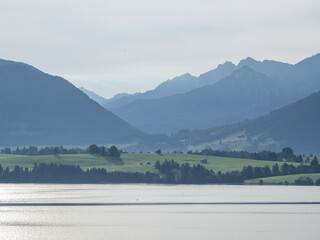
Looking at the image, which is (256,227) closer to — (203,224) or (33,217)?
(203,224)

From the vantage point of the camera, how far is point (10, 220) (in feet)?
625

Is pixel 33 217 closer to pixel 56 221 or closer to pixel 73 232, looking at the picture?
pixel 56 221

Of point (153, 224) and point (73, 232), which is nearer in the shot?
point (73, 232)

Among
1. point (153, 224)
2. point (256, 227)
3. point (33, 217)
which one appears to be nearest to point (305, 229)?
point (256, 227)

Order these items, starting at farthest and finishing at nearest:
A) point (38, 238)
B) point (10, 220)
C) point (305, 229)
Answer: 1. point (10, 220)
2. point (305, 229)
3. point (38, 238)

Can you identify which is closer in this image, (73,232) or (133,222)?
(73,232)

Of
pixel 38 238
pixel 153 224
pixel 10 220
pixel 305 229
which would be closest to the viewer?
pixel 38 238

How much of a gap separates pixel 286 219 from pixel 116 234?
48515mm

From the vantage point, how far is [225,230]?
6496 inches

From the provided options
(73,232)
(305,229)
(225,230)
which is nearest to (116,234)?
(73,232)

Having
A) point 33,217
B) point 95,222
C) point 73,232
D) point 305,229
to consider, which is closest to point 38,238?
point 73,232

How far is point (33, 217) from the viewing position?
199 metres

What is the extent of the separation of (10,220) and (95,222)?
71.5ft

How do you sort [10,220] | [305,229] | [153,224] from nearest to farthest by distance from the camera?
[305,229], [153,224], [10,220]
